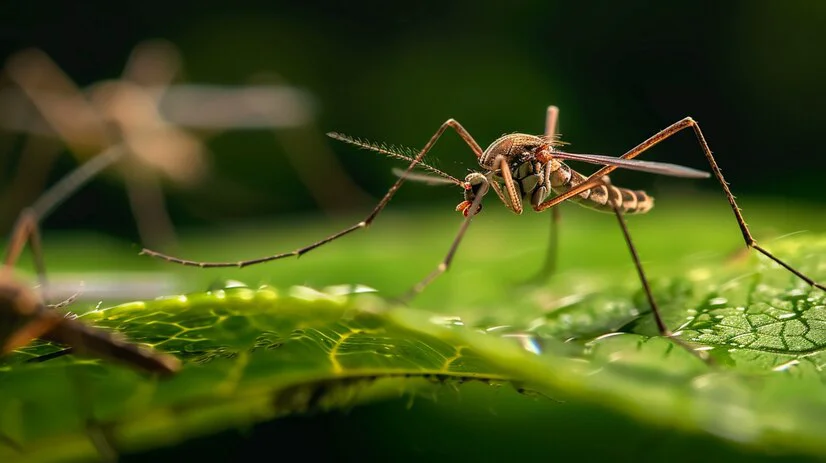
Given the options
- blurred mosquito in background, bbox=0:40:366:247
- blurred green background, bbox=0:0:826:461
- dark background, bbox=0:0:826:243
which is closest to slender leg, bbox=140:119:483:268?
blurred green background, bbox=0:0:826:461

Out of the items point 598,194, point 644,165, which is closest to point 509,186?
point 598,194

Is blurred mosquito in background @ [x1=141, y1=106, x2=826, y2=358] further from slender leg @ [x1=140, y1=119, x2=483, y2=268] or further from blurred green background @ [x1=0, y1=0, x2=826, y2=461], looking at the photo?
blurred green background @ [x1=0, y1=0, x2=826, y2=461]

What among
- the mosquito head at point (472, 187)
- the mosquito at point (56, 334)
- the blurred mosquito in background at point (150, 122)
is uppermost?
the blurred mosquito in background at point (150, 122)

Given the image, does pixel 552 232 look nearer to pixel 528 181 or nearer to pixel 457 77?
pixel 528 181

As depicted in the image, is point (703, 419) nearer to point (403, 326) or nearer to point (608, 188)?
point (403, 326)

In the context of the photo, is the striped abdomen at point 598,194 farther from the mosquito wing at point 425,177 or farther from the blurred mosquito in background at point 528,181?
the mosquito wing at point 425,177

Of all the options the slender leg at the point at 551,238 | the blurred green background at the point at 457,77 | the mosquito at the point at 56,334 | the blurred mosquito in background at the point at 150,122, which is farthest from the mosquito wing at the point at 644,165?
the blurred mosquito in background at the point at 150,122

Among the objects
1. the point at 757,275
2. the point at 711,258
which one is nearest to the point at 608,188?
the point at 711,258

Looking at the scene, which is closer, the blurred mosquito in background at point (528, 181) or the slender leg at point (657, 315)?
the slender leg at point (657, 315)
